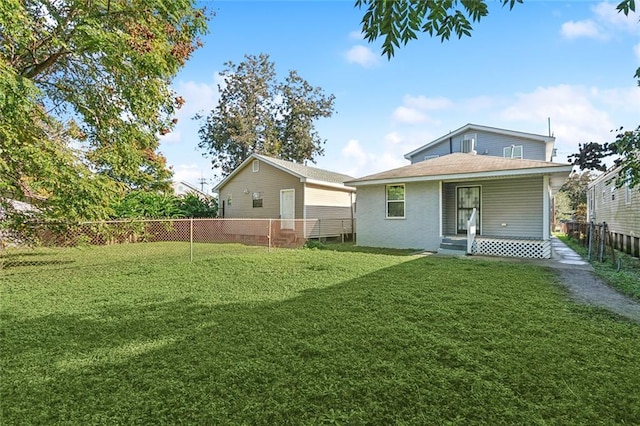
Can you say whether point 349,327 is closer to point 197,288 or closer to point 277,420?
point 277,420

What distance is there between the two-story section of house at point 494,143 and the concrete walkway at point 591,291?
1157 centimetres

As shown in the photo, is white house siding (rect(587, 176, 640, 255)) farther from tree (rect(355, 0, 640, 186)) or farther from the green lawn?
tree (rect(355, 0, 640, 186))

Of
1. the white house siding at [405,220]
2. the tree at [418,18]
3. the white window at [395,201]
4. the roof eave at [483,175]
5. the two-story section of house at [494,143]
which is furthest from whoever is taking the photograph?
the two-story section of house at [494,143]

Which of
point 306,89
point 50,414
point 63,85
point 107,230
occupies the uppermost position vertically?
point 306,89

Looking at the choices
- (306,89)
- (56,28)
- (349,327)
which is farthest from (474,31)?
(306,89)

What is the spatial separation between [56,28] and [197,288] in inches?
246

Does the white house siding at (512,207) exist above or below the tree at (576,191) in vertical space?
below

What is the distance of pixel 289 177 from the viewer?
15664 mm

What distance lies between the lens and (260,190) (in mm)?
16812

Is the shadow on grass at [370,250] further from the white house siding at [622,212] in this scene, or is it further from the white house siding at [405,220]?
the white house siding at [622,212]

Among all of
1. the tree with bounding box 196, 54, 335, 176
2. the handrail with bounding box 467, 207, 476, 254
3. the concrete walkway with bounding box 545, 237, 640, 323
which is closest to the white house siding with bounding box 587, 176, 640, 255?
the concrete walkway with bounding box 545, 237, 640, 323

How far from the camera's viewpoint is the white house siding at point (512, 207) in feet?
34.4

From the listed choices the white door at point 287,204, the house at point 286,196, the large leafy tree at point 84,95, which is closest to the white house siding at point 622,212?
the house at point 286,196

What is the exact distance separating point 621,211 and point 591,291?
31.8ft
